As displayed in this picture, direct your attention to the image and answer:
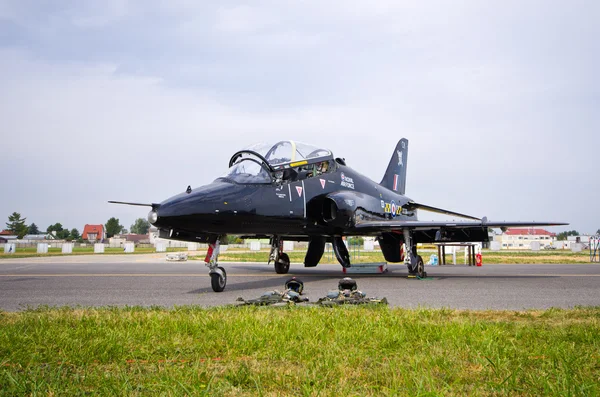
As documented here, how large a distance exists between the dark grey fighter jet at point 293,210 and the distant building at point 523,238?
141m

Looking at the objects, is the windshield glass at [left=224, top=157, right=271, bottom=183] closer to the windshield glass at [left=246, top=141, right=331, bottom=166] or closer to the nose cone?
the windshield glass at [left=246, top=141, right=331, bottom=166]

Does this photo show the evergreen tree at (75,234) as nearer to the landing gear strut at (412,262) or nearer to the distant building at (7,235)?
the distant building at (7,235)

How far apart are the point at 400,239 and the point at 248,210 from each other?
7.61 m

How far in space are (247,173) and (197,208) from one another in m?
2.15

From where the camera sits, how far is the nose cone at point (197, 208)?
28.5 feet

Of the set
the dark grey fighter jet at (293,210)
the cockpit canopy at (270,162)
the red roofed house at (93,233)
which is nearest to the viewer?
the dark grey fighter jet at (293,210)

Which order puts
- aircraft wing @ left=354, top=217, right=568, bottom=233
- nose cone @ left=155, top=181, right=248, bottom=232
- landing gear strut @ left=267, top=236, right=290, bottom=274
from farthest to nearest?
landing gear strut @ left=267, top=236, right=290, bottom=274, aircraft wing @ left=354, top=217, right=568, bottom=233, nose cone @ left=155, top=181, right=248, bottom=232

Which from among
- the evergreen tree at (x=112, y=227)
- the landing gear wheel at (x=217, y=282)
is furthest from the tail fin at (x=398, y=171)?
the evergreen tree at (x=112, y=227)

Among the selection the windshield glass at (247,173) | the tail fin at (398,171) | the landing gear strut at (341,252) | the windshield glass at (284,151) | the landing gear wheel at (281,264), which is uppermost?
the tail fin at (398,171)

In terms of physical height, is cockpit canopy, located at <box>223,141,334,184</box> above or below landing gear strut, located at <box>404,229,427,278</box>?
above

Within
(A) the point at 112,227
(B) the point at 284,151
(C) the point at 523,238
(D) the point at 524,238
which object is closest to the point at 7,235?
(A) the point at 112,227

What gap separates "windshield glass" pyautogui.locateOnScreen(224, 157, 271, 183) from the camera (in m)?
10.6

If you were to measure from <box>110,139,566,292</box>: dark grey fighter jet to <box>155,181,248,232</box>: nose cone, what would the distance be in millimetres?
18

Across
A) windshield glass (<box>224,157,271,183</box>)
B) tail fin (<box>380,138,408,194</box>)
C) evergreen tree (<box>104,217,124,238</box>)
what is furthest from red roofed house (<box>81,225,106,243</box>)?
windshield glass (<box>224,157,271,183</box>)
